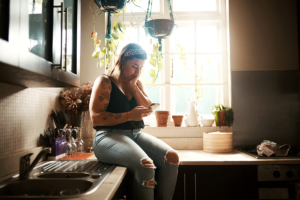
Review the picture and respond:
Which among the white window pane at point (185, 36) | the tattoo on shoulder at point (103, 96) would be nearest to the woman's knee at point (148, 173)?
the tattoo on shoulder at point (103, 96)

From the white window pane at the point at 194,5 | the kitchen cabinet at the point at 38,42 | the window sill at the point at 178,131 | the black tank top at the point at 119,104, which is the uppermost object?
the white window pane at the point at 194,5

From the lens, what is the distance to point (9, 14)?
774mm

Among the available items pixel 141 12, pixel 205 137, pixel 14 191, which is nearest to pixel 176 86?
pixel 205 137

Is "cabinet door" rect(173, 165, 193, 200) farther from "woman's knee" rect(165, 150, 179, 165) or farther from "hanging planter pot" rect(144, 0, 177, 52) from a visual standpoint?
"hanging planter pot" rect(144, 0, 177, 52)

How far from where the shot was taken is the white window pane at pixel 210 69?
8.95ft

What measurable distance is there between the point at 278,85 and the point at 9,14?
250 centimetres

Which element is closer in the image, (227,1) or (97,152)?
(97,152)

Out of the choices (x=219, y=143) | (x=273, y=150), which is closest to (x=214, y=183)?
(x=219, y=143)

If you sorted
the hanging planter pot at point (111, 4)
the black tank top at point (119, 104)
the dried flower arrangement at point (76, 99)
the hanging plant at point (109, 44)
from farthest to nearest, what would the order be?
the hanging plant at point (109, 44)
the dried flower arrangement at point (76, 99)
the black tank top at point (119, 104)
the hanging planter pot at point (111, 4)

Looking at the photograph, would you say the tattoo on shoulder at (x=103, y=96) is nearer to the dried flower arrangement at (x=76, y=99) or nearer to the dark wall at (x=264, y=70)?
the dried flower arrangement at (x=76, y=99)

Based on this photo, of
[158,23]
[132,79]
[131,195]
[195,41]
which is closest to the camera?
[131,195]

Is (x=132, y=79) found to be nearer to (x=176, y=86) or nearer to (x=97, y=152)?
(x=97, y=152)

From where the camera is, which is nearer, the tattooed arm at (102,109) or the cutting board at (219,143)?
the tattooed arm at (102,109)

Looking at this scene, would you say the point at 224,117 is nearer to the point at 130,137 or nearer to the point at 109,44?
the point at 130,137
